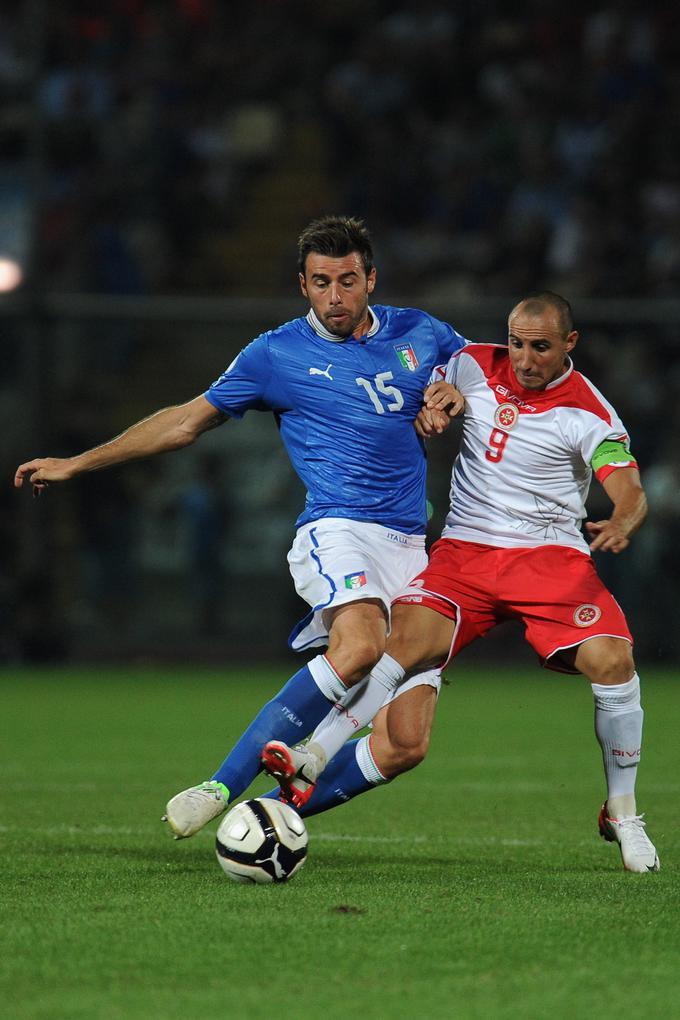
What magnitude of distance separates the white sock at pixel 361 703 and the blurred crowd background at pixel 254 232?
318 inches

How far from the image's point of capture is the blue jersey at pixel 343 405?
5586mm

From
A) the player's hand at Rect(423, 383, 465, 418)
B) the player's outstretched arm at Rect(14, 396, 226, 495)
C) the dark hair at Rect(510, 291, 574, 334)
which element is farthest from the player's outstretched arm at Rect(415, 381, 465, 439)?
the player's outstretched arm at Rect(14, 396, 226, 495)

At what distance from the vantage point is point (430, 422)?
214 inches

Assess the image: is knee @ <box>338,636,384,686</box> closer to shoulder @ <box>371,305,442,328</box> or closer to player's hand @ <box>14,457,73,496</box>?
player's hand @ <box>14,457,73,496</box>

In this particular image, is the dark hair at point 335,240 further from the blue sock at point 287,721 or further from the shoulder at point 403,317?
the blue sock at point 287,721

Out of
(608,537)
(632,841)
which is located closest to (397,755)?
(632,841)

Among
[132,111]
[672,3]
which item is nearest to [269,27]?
[132,111]

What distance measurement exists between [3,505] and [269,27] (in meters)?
7.60

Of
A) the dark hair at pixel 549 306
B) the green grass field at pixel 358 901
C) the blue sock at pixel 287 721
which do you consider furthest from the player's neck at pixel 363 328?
the green grass field at pixel 358 901

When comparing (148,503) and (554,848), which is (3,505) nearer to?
(148,503)

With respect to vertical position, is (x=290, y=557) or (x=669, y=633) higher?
(x=290, y=557)

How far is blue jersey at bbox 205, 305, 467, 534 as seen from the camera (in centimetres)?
559

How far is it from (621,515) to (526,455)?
0.63 m

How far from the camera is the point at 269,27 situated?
18.5m
